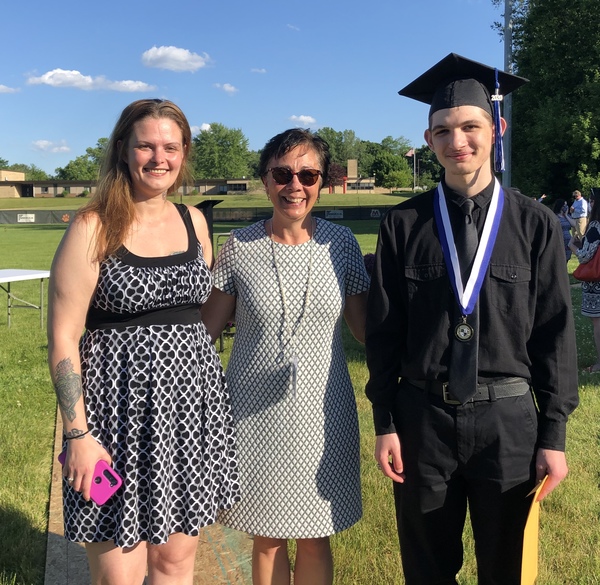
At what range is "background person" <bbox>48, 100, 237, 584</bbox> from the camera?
2.21m

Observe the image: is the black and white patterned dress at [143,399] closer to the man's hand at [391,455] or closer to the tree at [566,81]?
the man's hand at [391,455]

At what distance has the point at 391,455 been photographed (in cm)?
230

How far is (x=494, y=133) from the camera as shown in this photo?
7.49ft

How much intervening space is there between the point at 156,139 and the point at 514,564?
6.62ft

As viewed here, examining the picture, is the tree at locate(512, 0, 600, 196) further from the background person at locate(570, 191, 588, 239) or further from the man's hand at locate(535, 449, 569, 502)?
the man's hand at locate(535, 449, 569, 502)

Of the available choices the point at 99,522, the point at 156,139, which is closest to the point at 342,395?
the point at 99,522

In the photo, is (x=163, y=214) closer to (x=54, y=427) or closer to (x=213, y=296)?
(x=213, y=296)

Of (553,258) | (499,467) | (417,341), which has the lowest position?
(499,467)

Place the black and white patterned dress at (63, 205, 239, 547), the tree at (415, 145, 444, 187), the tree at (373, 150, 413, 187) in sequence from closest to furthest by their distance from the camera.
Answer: the black and white patterned dress at (63, 205, 239, 547) → the tree at (373, 150, 413, 187) → the tree at (415, 145, 444, 187)

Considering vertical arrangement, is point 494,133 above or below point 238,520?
above

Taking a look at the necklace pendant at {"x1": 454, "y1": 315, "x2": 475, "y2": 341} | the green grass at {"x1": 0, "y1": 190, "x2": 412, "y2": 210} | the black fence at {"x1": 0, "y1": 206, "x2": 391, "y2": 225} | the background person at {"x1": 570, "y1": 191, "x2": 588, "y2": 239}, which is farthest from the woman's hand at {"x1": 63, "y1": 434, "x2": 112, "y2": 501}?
the green grass at {"x1": 0, "y1": 190, "x2": 412, "y2": 210}

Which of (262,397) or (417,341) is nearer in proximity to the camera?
(417,341)

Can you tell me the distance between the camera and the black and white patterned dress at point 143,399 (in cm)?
223

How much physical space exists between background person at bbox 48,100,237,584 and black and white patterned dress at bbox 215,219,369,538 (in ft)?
0.70
